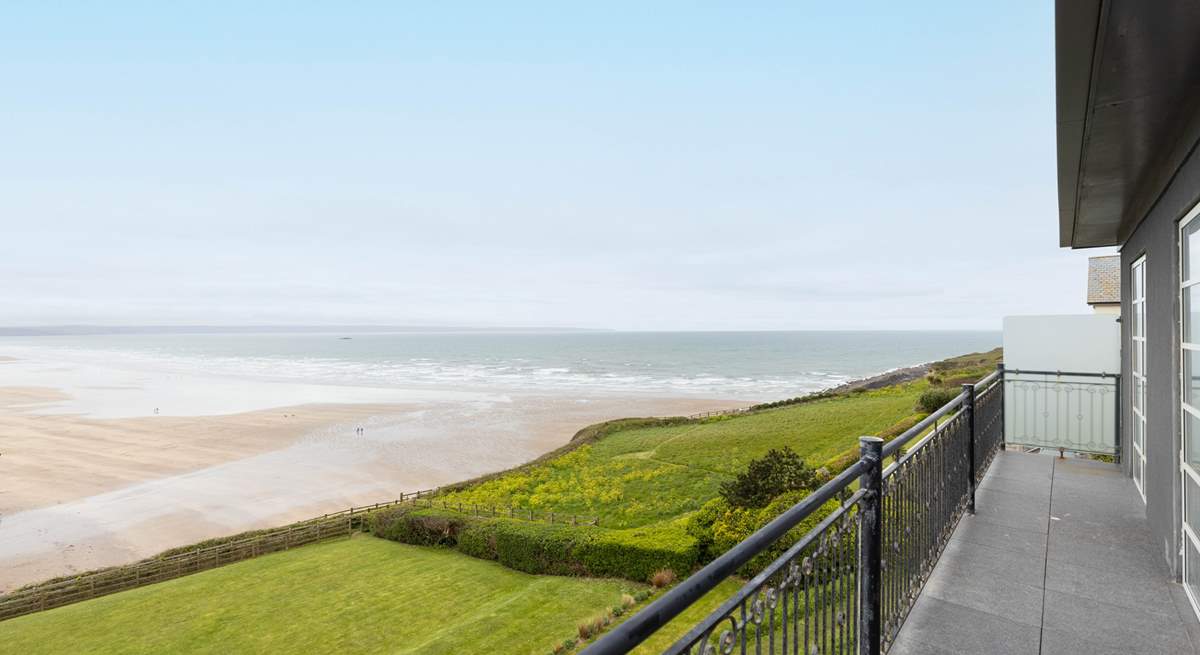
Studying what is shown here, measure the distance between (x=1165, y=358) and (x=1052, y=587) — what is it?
1930mm

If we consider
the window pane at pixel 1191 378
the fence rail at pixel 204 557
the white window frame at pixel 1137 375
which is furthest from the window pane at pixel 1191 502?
the fence rail at pixel 204 557

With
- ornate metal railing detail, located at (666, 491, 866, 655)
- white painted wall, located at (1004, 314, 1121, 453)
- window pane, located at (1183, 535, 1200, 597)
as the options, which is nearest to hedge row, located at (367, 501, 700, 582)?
white painted wall, located at (1004, 314, 1121, 453)

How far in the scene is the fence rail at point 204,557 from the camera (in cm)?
1428

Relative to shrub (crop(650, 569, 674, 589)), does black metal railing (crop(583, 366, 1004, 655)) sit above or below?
above

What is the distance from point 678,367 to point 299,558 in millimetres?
69916

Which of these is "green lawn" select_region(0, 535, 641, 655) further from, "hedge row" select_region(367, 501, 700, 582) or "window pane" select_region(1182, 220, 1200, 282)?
"window pane" select_region(1182, 220, 1200, 282)

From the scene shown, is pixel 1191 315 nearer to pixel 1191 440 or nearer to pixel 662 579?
pixel 1191 440

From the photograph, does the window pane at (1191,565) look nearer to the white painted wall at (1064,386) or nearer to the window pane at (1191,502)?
the window pane at (1191,502)

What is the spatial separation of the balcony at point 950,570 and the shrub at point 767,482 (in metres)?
5.75

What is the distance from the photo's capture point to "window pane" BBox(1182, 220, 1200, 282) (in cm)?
332

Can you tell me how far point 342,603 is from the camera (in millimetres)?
12336

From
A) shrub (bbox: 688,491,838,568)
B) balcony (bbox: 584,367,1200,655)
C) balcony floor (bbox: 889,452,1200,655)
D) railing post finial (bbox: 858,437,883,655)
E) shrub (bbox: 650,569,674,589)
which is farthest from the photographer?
shrub (bbox: 650,569,674,589)

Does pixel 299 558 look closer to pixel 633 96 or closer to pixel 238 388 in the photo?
pixel 633 96

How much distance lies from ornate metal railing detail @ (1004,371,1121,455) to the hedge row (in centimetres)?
672
